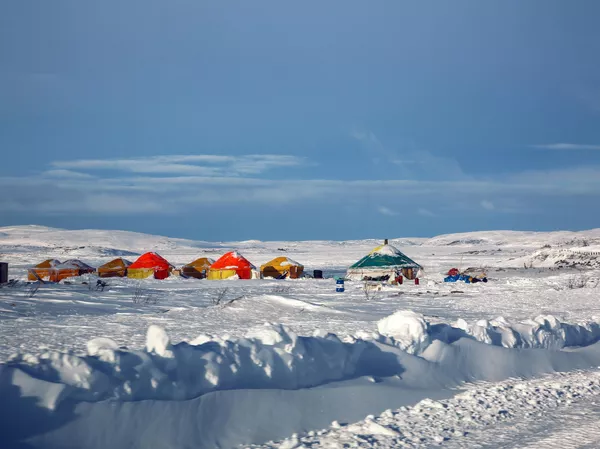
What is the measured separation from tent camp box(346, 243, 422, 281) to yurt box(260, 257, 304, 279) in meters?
2.86

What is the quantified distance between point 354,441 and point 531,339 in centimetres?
514

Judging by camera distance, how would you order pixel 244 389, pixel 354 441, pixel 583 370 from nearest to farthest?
pixel 354 441 < pixel 244 389 < pixel 583 370

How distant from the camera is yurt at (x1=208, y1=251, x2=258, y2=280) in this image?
1318 inches

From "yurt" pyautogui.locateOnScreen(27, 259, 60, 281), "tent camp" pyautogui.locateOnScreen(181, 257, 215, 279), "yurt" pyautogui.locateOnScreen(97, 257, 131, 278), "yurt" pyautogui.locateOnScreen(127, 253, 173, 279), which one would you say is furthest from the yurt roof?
"yurt" pyautogui.locateOnScreen(27, 259, 60, 281)

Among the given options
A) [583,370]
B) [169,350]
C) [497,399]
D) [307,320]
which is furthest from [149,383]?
[307,320]

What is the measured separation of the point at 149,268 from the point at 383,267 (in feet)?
35.7

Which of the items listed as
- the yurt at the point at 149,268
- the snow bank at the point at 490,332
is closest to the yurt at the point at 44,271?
the yurt at the point at 149,268

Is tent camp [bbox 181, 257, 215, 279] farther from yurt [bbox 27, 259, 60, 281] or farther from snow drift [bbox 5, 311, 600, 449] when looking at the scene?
snow drift [bbox 5, 311, 600, 449]

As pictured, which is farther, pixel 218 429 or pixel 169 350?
pixel 169 350

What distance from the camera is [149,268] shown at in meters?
33.7

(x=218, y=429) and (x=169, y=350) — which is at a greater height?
(x=169, y=350)

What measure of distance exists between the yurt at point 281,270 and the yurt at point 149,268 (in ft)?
15.1

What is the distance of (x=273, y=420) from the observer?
221 inches

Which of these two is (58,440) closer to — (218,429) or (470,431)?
(218,429)
